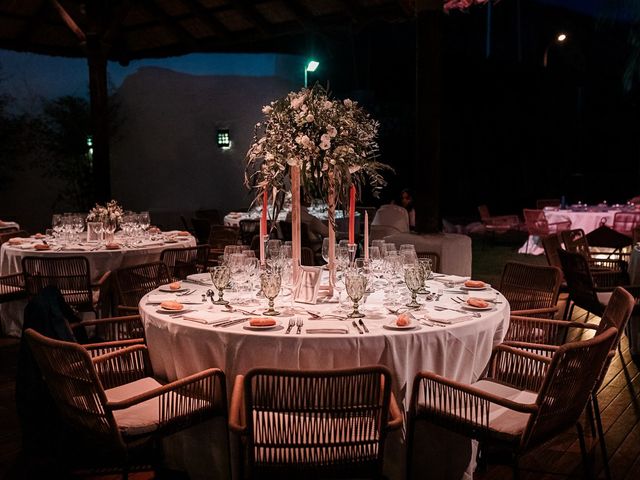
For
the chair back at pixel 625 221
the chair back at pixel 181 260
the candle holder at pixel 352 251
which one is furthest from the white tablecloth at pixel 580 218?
the candle holder at pixel 352 251

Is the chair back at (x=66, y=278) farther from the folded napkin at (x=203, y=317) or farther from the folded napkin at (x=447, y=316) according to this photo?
the folded napkin at (x=447, y=316)

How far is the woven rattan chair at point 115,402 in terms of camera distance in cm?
267

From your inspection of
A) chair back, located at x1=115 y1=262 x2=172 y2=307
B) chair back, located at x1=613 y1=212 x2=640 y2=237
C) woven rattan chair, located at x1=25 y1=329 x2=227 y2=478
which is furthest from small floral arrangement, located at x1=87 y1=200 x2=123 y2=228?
chair back, located at x1=613 y1=212 x2=640 y2=237

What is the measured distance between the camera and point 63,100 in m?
12.7

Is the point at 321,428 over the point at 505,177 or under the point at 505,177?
under

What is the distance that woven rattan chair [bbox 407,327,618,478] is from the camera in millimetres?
2646

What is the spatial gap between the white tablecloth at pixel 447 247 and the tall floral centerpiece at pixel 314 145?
2.90 meters

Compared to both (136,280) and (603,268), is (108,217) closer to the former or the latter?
(136,280)

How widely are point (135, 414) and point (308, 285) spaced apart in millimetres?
1183

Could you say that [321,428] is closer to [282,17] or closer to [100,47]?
[100,47]

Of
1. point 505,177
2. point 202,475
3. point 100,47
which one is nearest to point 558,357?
point 202,475

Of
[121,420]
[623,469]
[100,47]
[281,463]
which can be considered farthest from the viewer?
[100,47]

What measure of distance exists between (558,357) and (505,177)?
15258 mm

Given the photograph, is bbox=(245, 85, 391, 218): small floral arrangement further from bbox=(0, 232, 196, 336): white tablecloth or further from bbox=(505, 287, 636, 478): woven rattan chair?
bbox=(0, 232, 196, 336): white tablecloth
